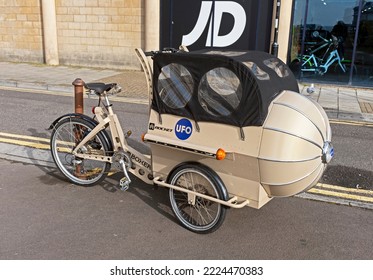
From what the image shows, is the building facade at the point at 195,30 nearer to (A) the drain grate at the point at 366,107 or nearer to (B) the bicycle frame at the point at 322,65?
(B) the bicycle frame at the point at 322,65

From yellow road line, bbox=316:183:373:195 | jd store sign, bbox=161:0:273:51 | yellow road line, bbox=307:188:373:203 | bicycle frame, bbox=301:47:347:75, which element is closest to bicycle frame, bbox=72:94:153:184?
yellow road line, bbox=307:188:373:203

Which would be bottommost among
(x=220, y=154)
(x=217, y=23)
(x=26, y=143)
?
(x=26, y=143)

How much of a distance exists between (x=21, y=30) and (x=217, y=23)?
25.2 feet

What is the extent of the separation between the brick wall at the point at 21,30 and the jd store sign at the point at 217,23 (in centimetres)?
503

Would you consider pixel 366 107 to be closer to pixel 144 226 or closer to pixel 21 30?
pixel 144 226

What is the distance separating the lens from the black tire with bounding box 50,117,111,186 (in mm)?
4316

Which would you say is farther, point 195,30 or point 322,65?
point 195,30

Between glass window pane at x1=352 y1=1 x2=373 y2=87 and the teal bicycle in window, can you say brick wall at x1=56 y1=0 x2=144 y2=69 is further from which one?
glass window pane at x1=352 y1=1 x2=373 y2=87

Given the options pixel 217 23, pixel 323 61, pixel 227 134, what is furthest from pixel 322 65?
pixel 227 134

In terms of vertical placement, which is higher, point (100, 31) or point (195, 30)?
point (195, 30)

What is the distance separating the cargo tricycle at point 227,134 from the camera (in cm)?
310

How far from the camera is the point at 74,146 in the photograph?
446cm

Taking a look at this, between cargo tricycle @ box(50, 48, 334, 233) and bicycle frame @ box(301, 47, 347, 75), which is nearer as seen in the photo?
cargo tricycle @ box(50, 48, 334, 233)
